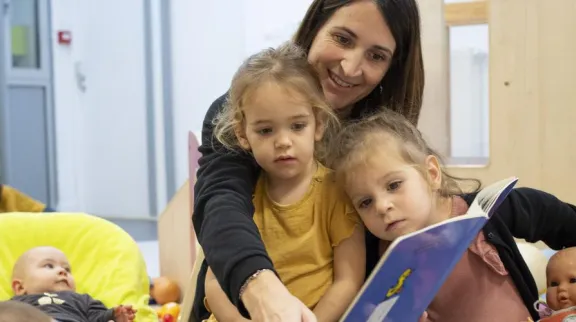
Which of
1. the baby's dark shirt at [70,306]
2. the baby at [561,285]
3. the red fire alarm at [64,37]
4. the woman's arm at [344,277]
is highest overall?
the red fire alarm at [64,37]

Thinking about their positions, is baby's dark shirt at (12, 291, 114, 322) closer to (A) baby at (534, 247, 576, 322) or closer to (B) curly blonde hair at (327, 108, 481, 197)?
(B) curly blonde hair at (327, 108, 481, 197)

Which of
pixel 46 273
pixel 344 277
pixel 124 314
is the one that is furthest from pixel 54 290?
pixel 344 277

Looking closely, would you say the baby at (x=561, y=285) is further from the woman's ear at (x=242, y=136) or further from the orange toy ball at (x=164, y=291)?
the orange toy ball at (x=164, y=291)

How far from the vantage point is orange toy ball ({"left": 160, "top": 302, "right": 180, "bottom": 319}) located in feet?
7.00

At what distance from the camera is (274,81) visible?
93 cm

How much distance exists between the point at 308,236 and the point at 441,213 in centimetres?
21

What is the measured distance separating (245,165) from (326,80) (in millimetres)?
210

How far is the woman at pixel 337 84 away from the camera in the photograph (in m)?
0.84

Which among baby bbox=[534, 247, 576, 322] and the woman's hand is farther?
baby bbox=[534, 247, 576, 322]

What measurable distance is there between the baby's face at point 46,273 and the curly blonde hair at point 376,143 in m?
0.98

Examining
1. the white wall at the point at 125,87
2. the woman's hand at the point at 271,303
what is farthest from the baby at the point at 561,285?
the white wall at the point at 125,87

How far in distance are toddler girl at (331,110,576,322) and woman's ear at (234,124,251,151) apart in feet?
0.42

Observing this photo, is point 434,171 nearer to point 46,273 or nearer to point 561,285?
point 561,285

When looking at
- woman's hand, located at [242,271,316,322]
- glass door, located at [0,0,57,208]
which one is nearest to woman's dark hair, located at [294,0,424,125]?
woman's hand, located at [242,271,316,322]
